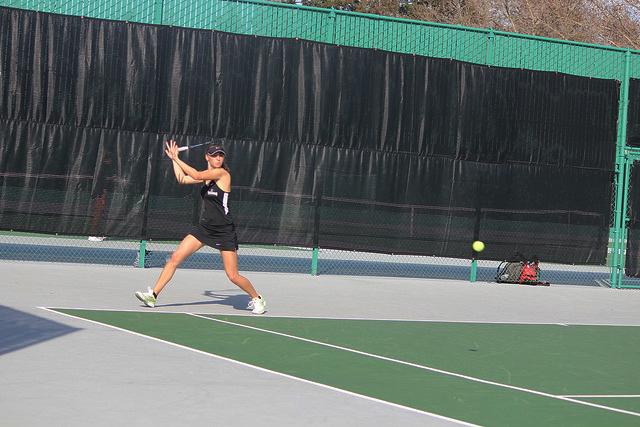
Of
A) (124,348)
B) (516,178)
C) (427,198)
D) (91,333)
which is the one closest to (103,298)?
(91,333)

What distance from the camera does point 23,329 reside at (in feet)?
31.2

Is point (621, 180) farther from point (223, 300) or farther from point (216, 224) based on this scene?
point (216, 224)

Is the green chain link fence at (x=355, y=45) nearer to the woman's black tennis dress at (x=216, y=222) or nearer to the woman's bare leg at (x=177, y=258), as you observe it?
the woman's bare leg at (x=177, y=258)

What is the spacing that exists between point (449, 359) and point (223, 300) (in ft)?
13.3

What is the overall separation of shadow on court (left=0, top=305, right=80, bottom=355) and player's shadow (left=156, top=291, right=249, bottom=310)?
6.51ft

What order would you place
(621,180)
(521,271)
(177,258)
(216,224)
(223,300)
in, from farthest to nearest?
1. (621,180)
2. (521,271)
3. (223,300)
4. (216,224)
5. (177,258)

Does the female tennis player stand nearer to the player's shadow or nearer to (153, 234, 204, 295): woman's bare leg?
(153, 234, 204, 295): woman's bare leg

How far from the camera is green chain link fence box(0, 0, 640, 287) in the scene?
16.0 meters

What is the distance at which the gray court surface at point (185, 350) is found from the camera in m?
6.64

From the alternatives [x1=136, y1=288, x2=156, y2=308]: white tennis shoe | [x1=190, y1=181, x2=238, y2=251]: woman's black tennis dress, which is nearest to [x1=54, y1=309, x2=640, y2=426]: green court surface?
[x1=136, y1=288, x2=156, y2=308]: white tennis shoe

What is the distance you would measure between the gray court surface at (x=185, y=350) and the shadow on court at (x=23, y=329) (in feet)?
0.03

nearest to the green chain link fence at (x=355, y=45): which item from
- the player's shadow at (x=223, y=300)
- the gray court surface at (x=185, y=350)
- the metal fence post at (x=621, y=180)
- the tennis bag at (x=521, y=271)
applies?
the metal fence post at (x=621, y=180)

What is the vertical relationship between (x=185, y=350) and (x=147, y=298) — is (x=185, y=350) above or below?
below

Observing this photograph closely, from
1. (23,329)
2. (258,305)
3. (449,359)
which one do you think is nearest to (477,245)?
(258,305)
